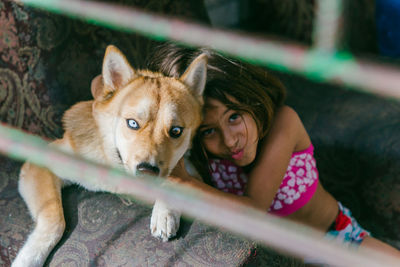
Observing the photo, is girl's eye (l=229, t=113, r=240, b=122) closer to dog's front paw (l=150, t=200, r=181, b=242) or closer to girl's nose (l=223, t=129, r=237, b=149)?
girl's nose (l=223, t=129, r=237, b=149)

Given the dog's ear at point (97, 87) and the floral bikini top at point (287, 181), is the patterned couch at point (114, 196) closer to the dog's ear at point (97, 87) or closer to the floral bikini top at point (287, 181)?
the dog's ear at point (97, 87)

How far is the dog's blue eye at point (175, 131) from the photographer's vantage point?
3.39 feet

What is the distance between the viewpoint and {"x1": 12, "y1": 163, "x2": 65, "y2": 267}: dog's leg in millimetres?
1000

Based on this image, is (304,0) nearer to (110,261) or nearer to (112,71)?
(112,71)

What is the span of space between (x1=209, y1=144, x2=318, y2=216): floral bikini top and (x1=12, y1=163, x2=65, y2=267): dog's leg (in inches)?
20.8

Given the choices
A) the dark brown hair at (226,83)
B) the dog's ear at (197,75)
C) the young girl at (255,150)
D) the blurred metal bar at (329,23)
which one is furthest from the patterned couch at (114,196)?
the blurred metal bar at (329,23)

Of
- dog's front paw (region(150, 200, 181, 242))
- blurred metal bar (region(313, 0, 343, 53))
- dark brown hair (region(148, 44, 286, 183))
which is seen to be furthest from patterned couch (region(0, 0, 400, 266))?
blurred metal bar (region(313, 0, 343, 53))

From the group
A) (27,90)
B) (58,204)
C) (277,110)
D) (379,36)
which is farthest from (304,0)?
(58,204)

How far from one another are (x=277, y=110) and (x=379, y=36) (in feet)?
3.54

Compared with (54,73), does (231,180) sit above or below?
below

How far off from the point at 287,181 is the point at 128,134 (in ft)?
2.09

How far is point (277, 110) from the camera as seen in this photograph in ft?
4.25

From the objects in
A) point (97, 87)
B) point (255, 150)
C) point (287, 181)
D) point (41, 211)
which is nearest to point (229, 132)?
point (255, 150)

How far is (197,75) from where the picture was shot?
1061 mm
